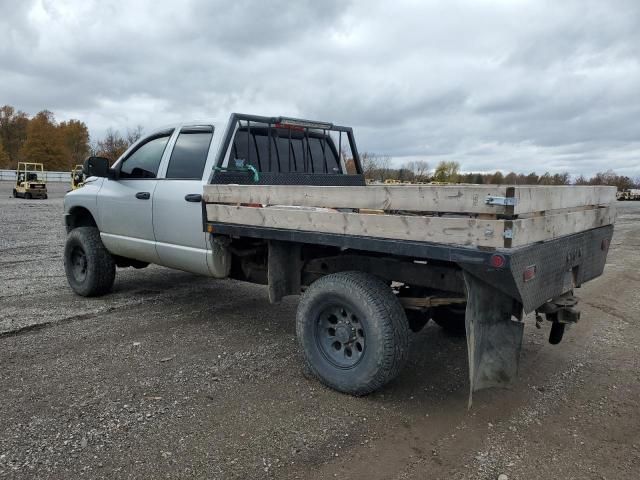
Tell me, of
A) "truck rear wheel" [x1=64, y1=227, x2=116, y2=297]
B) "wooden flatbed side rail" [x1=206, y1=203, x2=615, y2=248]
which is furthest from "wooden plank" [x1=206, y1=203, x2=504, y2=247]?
"truck rear wheel" [x1=64, y1=227, x2=116, y2=297]

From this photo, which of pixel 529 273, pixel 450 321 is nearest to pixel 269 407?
pixel 529 273

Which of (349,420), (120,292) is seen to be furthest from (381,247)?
(120,292)

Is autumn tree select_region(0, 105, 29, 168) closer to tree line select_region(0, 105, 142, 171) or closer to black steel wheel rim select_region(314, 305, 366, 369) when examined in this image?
tree line select_region(0, 105, 142, 171)

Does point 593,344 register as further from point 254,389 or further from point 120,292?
point 120,292

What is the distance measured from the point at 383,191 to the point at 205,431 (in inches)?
76.2

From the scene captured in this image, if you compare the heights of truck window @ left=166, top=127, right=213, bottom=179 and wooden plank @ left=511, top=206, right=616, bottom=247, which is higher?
truck window @ left=166, top=127, right=213, bottom=179

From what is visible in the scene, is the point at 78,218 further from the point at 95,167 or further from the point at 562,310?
the point at 562,310

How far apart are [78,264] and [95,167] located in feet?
5.20

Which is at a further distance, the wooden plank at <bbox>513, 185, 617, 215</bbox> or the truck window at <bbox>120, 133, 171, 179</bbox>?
the truck window at <bbox>120, 133, 171, 179</bbox>

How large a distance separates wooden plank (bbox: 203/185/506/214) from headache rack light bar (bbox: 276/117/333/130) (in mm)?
1261

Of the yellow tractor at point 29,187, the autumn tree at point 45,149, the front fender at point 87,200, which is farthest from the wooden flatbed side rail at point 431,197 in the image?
the autumn tree at point 45,149

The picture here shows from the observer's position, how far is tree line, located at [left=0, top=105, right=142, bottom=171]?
79.1 m

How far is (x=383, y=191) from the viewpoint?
3488 millimetres

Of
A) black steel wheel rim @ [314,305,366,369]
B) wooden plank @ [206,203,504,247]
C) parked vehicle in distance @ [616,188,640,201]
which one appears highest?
wooden plank @ [206,203,504,247]
